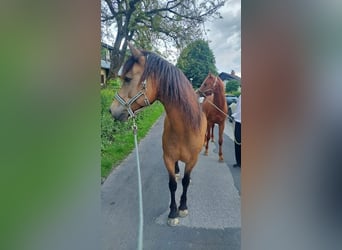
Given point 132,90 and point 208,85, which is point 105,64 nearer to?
point 132,90

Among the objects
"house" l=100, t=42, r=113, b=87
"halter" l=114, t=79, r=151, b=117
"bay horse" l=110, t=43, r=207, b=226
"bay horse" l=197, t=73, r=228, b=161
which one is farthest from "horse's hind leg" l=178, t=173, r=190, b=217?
"house" l=100, t=42, r=113, b=87

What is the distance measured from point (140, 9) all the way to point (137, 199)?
88 cm

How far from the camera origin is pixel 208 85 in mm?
1074

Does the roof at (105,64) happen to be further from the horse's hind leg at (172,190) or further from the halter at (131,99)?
the horse's hind leg at (172,190)

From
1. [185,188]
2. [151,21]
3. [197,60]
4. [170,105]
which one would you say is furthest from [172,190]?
[151,21]

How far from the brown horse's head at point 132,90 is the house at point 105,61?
0.07 meters

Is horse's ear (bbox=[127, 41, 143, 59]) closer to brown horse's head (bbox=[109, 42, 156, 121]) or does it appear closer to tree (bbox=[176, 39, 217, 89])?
brown horse's head (bbox=[109, 42, 156, 121])

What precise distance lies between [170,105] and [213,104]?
0.70ft

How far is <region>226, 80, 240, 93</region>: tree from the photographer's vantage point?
997 mm

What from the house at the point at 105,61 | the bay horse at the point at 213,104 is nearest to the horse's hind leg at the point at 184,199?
the bay horse at the point at 213,104

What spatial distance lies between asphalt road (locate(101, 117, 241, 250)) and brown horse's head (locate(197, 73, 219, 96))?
0.59 ft

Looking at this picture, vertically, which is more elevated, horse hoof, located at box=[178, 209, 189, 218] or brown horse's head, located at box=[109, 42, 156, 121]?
brown horse's head, located at box=[109, 42, 156, 121]

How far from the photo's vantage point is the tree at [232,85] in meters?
1.00
